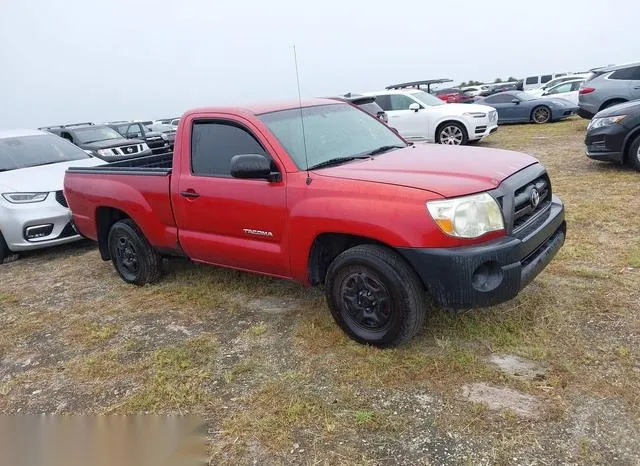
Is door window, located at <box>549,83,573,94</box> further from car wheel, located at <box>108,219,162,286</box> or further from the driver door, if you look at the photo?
car wheel, located at <box>108,219,162,286</box>

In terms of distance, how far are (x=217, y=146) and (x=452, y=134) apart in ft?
31.7

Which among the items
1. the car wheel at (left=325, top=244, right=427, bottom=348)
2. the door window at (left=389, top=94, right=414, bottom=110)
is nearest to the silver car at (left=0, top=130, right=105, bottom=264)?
the car wheel at (left=325, top=244, right=427, bottom=348)

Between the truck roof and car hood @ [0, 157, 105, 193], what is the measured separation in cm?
326

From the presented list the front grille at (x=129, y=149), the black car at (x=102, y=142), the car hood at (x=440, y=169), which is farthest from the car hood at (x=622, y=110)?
the front grille at (x=129, y=149)

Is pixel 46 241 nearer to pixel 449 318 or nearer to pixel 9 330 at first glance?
pixel 9 330

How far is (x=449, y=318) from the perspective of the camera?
3922mm

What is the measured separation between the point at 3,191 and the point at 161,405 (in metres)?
4.75

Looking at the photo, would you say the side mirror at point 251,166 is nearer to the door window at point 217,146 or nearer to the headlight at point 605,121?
the door window at point 217,146

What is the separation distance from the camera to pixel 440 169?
3.50 metres

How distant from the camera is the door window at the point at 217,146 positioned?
4141 mm

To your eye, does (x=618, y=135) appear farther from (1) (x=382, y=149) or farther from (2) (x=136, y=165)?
(2) (x=136, y=165)

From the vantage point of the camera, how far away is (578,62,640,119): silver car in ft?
41.1

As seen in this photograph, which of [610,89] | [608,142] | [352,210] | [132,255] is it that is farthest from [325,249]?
[610,89]

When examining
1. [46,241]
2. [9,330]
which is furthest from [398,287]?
[46,241]
